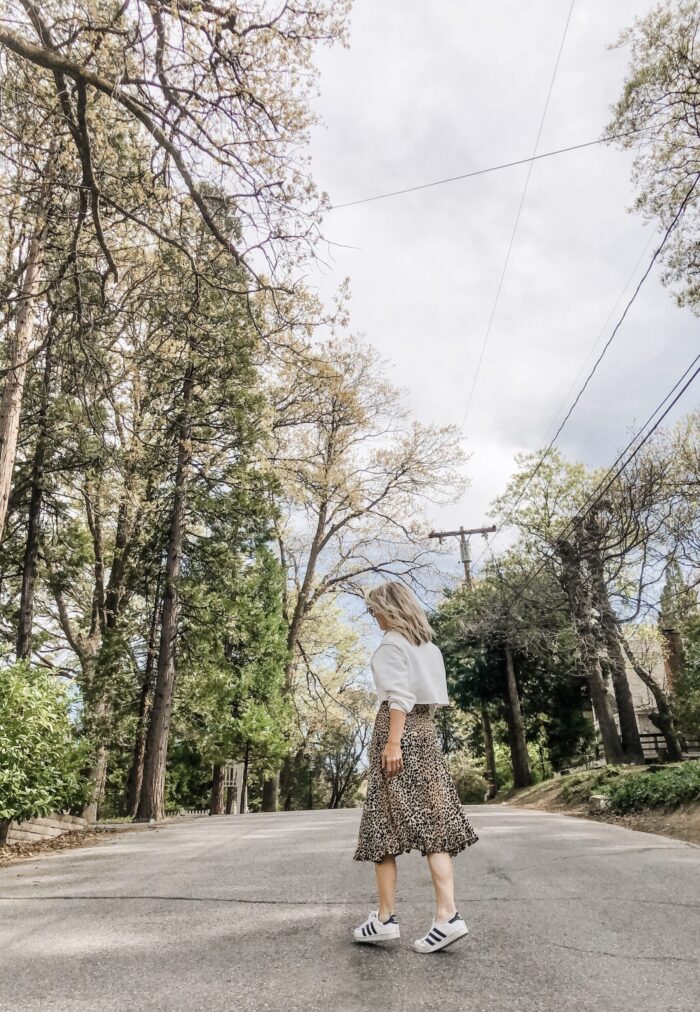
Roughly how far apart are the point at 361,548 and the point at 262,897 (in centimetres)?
1984

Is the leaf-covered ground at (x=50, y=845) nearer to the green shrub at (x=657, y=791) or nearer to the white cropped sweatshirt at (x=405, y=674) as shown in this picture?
the white cropped sweatshirt at (x=405, y=674)

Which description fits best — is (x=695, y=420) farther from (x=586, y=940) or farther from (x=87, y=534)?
(x=586, y=940)

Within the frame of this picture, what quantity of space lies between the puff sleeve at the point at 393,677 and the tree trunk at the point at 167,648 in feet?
39.4

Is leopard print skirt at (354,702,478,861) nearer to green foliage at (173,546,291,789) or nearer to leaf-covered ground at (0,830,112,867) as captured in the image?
leaf-covered ground at (0,830,112,867)

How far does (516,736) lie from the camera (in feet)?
79.4

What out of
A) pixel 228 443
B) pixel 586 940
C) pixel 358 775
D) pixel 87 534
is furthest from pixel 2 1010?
pixel 358 775

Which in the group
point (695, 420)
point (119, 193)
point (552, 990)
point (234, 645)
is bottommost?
point (552, 990)

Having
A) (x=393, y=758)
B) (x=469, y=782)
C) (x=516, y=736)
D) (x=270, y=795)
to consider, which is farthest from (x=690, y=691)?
(x=393, y=758)

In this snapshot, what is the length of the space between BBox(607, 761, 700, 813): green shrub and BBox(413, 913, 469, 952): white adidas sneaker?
821cm

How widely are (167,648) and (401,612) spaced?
12.2 m

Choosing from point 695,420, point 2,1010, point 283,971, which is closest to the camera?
point 2,1010

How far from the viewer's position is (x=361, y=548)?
24.4 metres

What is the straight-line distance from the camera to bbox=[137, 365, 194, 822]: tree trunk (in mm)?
14164

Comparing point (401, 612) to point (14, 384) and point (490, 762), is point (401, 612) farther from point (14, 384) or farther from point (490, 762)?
point (490, 762)
